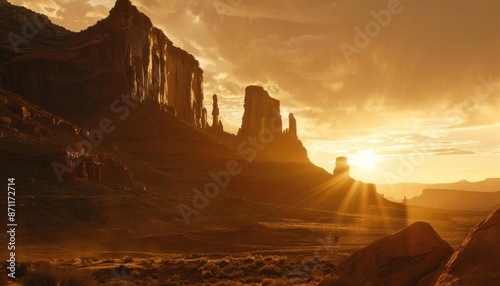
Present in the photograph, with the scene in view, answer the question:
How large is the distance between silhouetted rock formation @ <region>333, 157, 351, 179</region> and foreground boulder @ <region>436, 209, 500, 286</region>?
121117mm

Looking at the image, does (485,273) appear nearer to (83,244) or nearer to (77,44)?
(83,244)

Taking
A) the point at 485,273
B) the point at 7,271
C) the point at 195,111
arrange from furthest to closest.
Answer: the point at 195,111
the point at 7,271
the point at 485,273

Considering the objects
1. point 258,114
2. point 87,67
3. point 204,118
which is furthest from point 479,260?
point 258,114

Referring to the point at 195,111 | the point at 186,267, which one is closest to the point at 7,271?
the point at 186,267

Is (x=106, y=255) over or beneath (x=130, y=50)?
beneath

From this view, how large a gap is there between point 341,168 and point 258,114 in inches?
1418

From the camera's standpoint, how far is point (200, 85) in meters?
139

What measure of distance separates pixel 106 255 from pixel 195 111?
351 feet

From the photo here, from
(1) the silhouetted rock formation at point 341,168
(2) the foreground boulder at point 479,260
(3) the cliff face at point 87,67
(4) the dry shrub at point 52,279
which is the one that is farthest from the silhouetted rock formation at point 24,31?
(2) the foreground boulder at point 479,260

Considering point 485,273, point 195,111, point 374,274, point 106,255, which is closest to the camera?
point 485,273
